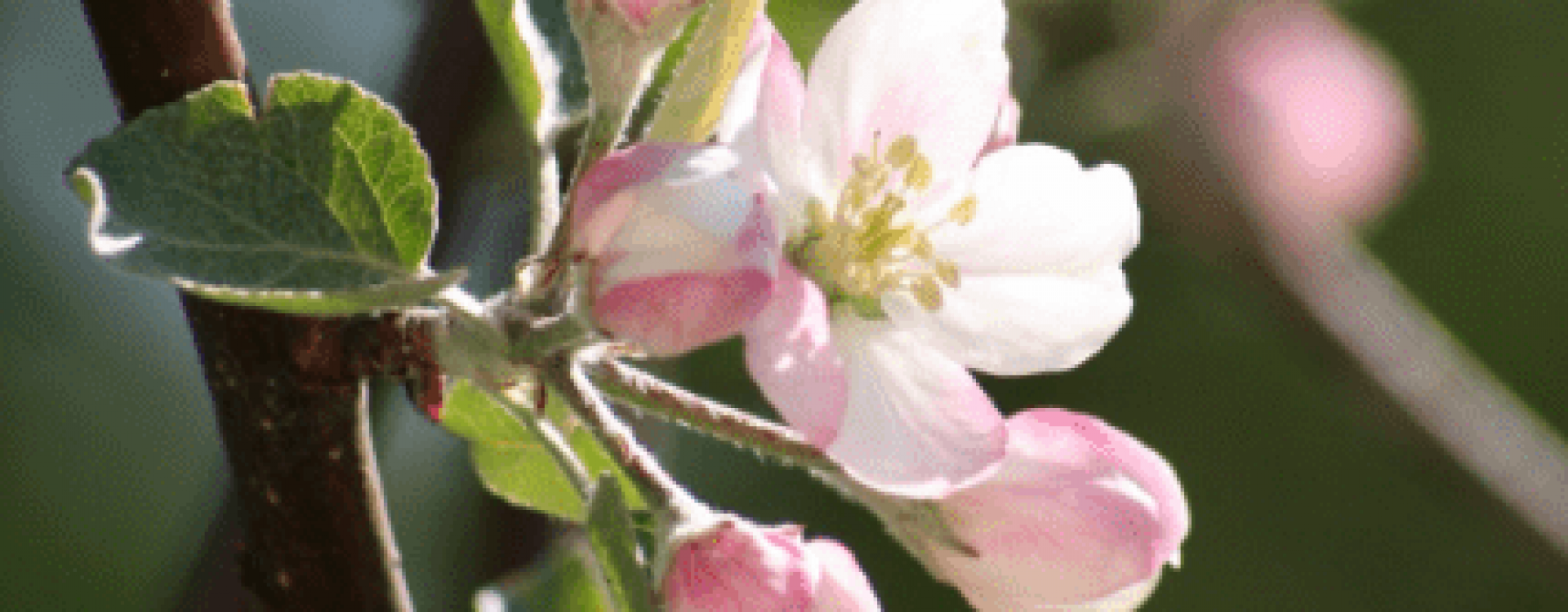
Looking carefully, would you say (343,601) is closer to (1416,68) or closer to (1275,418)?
(1275,418)

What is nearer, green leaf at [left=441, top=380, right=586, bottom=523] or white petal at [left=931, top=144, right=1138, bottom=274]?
white petal at [left=931, top=144, right=1138, bottom=274]

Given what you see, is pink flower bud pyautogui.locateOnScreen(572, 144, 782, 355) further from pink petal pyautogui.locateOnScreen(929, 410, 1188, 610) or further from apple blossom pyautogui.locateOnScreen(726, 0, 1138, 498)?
pink petal pyautogui.locateOnScreen(929, 410, 1188, 610)

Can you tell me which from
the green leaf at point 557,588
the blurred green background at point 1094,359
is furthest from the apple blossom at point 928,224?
the blurred green background at point 1094,359

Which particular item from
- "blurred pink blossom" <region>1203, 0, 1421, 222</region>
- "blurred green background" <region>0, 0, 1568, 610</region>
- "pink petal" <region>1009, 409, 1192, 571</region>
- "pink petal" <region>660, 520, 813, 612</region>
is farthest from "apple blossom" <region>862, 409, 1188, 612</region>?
"blurred pink blossom" <region>1203, 0, 1421, 222</region>

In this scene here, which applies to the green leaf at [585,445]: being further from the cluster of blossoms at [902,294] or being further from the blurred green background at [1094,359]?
the blurred green background at [1094,359]

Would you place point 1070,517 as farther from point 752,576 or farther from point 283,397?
point 283,397

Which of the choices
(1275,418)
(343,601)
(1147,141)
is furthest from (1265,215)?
(343,601)
